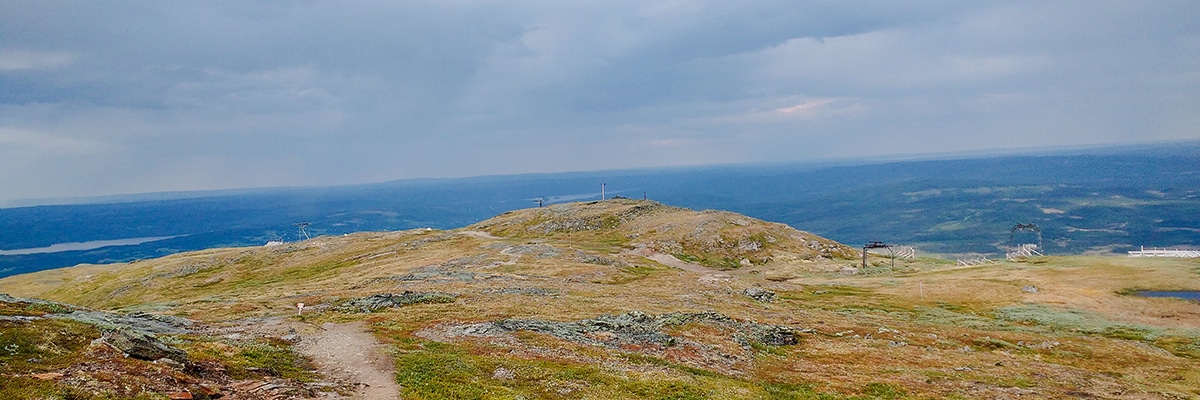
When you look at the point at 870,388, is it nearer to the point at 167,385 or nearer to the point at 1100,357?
the point at 1100,357

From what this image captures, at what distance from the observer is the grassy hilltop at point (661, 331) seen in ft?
102

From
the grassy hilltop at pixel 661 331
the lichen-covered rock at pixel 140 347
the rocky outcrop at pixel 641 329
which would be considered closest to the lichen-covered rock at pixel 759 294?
the grassy hilltop at pixel 661 331

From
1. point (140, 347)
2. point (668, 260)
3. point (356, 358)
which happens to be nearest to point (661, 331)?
point (356, 358)

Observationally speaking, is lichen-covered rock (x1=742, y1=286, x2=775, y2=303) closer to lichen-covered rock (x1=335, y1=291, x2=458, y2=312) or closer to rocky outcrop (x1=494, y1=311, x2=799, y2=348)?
rocky outcrop (x1=494, y1=311, x2=799, y2=348)

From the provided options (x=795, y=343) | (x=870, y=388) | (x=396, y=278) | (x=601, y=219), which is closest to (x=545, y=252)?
(x=396, y=278)

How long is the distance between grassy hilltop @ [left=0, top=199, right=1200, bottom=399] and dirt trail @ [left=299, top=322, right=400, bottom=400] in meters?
1.00

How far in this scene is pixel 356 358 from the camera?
3741 cm

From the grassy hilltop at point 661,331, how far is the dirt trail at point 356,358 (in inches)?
39.4

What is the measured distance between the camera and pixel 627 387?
3397 centimetres

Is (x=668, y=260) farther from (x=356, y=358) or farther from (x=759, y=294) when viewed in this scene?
(x=356, y=358)

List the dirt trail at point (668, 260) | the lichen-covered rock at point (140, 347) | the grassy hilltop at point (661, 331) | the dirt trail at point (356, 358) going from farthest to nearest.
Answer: the dirt trail at point (668, 260)
the grassy hilltop at point (661, 331)
the dirt trail at point (356, 358)
the lichen-covered rock at point (140, 347)

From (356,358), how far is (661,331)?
26.8 m

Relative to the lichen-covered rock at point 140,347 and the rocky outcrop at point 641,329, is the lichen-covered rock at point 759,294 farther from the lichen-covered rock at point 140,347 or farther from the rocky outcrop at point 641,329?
the lichen-covered rock at point 140,347

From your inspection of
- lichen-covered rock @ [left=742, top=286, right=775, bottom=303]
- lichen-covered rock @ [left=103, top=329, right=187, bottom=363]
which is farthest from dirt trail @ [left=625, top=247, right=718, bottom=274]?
lichen-covered rock @ [left=103, top=329, right=187, bottom=363]
